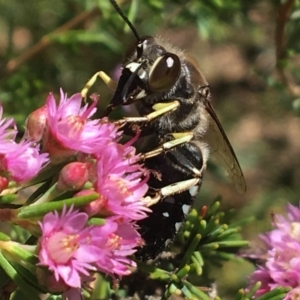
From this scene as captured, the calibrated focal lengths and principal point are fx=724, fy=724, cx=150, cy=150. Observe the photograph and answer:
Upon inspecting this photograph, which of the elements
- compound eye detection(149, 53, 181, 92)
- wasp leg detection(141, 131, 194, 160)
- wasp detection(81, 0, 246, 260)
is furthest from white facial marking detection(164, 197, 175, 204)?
compound eye detection(149, 53, 181, 92)

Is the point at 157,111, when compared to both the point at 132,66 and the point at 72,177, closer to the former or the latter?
the point at 132,66

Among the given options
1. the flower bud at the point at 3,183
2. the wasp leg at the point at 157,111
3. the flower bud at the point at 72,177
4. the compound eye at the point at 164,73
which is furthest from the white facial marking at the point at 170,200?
the flower bud at the point at 3,183

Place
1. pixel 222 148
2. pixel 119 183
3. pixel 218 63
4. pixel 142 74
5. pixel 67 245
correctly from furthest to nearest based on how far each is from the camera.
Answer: pixel 218 63
pixel 222 148
pixel 142 74
pixel 119 183
pixel 67 245

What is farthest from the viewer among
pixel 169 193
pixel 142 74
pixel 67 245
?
pixel 142 74

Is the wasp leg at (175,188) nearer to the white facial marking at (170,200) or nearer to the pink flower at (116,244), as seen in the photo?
the white facial marking at (170,200)

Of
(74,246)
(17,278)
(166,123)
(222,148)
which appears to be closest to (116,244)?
(74,246)

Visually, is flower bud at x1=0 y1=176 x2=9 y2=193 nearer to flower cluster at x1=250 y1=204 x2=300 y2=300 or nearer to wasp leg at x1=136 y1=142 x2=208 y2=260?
wasp leg at x1=136 y1=142 x2=208 y2=260

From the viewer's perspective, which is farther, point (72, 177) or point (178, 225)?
point (178, 225)

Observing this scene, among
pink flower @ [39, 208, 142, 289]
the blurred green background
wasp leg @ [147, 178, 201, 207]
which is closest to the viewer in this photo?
pink flower @ [39, 208, 142, 289]

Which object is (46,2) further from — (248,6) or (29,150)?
(29,150)
